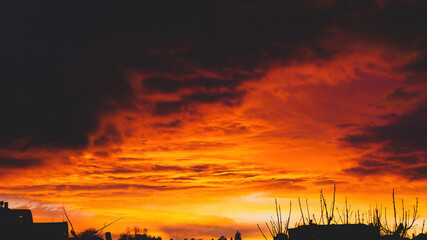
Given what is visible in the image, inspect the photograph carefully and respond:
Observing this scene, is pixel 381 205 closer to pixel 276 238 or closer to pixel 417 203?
pixel 417 203

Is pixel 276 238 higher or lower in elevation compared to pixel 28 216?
lower

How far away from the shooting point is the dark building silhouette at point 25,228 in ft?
134

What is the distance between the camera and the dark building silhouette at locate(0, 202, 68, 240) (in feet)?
134

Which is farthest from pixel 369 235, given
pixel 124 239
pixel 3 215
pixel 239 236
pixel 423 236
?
pixel 239 236

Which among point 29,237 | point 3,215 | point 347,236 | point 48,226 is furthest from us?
point 3,215

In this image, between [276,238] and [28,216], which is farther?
[28,216]

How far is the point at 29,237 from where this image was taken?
136 ft

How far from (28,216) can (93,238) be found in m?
61.3

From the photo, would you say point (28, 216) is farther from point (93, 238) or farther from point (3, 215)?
point (93, 238)

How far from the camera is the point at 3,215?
62875mm

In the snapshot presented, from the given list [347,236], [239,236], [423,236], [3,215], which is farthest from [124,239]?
[423,236]

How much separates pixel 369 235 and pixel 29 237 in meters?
38.4

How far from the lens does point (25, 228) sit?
4653cm

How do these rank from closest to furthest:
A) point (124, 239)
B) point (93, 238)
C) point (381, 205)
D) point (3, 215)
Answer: point (93, 238) → point (381, 205) → point (3, 215) → point (124, 239)
